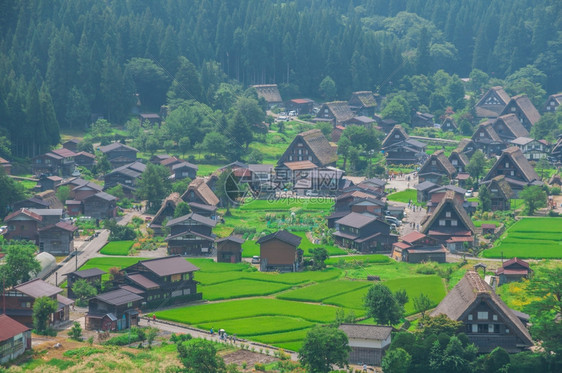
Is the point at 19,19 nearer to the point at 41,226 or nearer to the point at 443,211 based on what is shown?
the point at 41,226

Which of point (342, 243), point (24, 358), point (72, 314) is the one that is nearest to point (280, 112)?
point (342, 243)

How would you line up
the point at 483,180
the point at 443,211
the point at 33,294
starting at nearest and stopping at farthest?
1. the point at 33,294
2. the point at 443,211
3. the point at 483,180

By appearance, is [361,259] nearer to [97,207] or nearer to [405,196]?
[405,196]

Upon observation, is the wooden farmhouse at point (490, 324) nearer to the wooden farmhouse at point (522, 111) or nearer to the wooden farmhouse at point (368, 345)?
the wooden farmhouse at point (368, 345)

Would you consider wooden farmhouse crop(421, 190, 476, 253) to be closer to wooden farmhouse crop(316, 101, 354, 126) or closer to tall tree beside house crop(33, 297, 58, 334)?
tall tree beside house crop(33, 297, 58, 334)

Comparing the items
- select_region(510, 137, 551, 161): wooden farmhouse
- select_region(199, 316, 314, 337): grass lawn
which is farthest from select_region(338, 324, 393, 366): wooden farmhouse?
select_region(510, 137, 551, 161): wooden farmhouse

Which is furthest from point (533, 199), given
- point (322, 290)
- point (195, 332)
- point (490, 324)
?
point (195, 332)

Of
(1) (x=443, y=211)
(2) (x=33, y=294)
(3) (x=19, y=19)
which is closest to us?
(2) (x=33, y=294)
